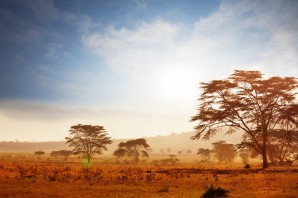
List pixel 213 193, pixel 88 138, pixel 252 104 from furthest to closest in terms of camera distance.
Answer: pixel 88 138 → pixel 252 104 → pixel 213 193

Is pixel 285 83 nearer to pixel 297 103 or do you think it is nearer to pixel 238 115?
pixel 297 103

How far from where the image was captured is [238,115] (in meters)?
40.1

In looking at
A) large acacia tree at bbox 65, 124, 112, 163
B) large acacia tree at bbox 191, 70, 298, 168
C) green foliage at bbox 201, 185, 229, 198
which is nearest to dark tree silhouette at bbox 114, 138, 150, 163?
large acacia tree at bbox 65, 124, 112, 163

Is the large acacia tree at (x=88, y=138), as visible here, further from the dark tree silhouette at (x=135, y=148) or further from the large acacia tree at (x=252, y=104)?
the large acacia tree at (x=252, y=104)

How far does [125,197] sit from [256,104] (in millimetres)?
27685

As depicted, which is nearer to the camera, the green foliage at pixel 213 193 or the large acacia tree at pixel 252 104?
the green foliage at pixel 213 193

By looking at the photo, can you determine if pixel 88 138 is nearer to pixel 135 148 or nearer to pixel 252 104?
pixel 135 148

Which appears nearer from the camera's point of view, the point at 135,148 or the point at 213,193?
the point at 213,193

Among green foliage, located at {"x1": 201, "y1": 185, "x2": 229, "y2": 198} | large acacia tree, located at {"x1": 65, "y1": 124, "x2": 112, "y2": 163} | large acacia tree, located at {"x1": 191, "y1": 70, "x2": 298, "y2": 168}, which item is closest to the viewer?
green foliage, located at {"x1": 201, "y1": 185, "x2": 229, "y2": 198}

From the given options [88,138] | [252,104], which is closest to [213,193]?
[252,104]

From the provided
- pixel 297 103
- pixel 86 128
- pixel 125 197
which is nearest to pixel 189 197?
pixel 125 197

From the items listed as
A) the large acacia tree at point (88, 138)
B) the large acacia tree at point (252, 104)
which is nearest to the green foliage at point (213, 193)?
the large acacia tree at point (252, 104)

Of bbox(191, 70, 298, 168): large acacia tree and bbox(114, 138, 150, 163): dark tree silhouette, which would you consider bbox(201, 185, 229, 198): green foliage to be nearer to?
bbox(191, 70, 298, 168): large acacia tree

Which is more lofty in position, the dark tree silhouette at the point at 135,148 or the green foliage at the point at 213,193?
the dark tree silhouette at the point at 135,148
